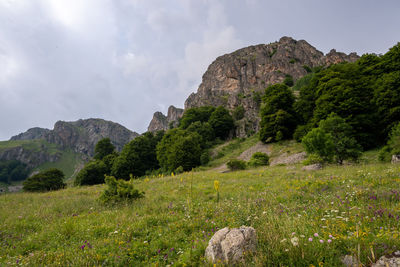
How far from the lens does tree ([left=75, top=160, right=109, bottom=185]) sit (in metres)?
36.2

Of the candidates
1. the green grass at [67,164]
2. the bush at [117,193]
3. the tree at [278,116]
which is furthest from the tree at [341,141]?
the green grass at [67,164]

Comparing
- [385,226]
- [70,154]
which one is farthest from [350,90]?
[70,154]

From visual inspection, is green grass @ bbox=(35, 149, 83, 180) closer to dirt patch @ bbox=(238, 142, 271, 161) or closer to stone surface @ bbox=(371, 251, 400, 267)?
dirt patch @ bbox=(238, 142, 271, 161)

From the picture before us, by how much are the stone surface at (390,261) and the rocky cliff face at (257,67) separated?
64.4 m

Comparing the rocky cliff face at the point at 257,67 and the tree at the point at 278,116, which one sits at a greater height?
the rocky cliff face at the point at 257,67

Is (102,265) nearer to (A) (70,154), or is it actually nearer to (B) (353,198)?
(B) (353,198)

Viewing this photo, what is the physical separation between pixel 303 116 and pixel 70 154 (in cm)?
18440

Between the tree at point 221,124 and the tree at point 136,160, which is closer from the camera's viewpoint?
the tree at point 136,160

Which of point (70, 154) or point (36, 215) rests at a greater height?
point (70, 154)

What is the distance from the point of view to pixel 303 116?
93.5 feet

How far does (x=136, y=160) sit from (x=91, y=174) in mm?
10180

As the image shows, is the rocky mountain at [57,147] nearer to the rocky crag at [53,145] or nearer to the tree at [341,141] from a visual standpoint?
the rocky crag at [53,145]

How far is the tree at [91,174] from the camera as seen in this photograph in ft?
119

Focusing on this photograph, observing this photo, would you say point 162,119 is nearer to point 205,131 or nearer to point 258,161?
point 205,131
